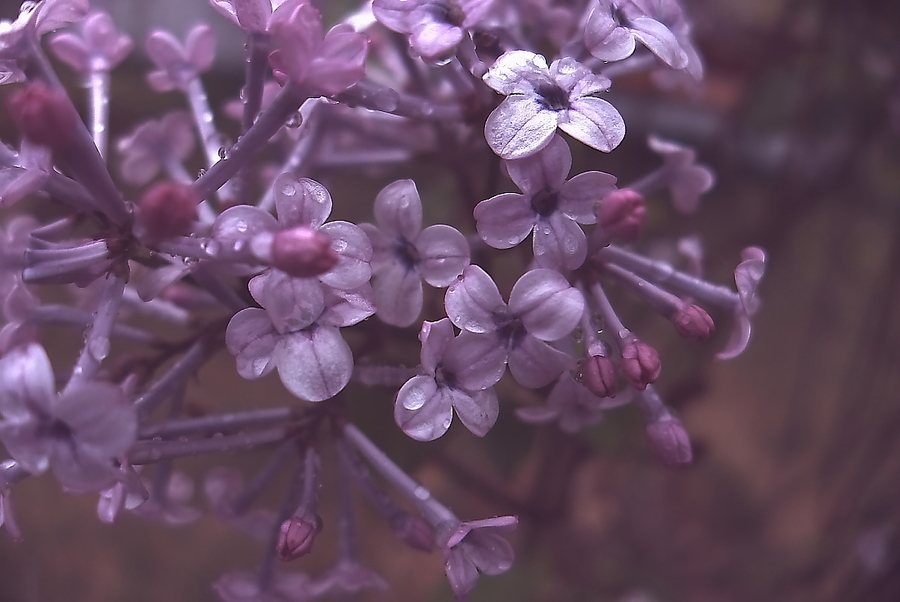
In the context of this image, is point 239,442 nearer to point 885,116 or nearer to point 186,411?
point 186,411

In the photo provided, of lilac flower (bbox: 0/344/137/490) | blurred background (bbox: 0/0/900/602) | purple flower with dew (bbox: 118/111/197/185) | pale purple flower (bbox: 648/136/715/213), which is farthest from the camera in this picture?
blurred background (bbox: 0/0/900/602)

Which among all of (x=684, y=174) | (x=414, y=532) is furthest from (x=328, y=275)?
(x=684, y=174)

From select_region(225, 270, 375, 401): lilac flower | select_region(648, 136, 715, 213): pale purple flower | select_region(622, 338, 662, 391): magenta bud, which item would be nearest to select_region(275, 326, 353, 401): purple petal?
select_region(225, 270, 375, 401): lilac flower

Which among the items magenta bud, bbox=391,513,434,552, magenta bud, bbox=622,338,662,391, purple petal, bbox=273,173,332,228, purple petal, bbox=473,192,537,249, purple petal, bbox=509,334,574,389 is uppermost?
purple petal, bbox=273,173,332,228

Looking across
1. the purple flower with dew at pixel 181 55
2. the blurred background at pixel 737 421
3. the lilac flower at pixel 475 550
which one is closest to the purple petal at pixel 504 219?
the lilac flower at pixel 475 550

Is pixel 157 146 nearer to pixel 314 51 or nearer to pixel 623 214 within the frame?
pixel 314 51

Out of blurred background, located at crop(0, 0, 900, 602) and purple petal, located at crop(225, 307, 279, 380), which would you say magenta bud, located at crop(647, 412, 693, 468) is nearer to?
purple petal, located at crop(225, 307, 279, 380)
